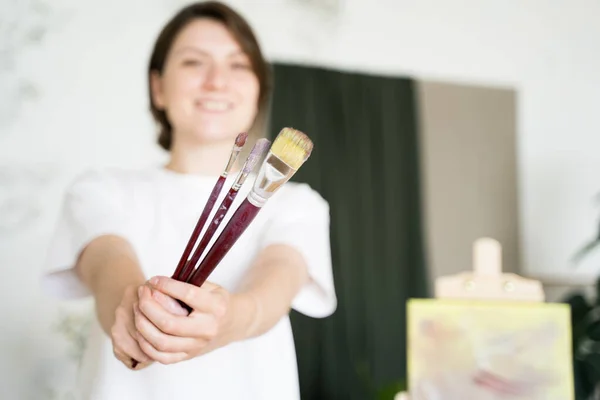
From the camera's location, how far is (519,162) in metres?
0.96

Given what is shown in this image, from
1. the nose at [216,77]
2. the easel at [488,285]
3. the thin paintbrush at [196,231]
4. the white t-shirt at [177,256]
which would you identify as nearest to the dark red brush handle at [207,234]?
the thin paintbrush at [196,231]

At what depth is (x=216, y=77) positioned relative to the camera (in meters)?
0.54

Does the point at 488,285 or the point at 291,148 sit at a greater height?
the point at 291,148

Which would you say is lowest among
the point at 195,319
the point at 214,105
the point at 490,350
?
the point at 490,350

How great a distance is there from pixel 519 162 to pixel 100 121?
1.87ft

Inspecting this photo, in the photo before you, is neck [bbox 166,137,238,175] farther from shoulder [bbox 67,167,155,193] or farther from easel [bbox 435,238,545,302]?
easel [bbox 435,238,545,302]

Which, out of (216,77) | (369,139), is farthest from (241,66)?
(369,139)

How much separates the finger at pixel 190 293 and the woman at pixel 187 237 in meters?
0.03

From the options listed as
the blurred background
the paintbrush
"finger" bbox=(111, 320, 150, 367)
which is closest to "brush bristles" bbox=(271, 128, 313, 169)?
the paintbrush

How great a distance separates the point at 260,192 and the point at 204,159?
23 centimetres

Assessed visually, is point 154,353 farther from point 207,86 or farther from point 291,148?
point 207,86

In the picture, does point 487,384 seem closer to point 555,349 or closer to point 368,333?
point 555,349

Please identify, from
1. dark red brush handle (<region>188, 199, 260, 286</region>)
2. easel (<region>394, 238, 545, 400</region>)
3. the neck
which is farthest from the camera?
easel (<region>394, 238, 545, 400</region>)

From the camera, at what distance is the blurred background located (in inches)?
27.8
